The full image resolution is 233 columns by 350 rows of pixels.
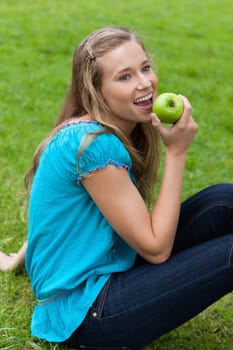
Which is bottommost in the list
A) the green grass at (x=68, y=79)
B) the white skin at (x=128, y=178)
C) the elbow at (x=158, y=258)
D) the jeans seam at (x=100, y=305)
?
the green grass at (x=68, y=79)

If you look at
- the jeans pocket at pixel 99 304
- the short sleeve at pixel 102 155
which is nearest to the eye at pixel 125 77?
the short sleeve at pixel 102 155

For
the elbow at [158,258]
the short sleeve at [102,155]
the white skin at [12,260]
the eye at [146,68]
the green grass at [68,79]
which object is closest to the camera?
the short sleeve at [102,155]

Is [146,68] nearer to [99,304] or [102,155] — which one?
[102,155]

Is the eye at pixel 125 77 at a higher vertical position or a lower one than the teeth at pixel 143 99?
higher

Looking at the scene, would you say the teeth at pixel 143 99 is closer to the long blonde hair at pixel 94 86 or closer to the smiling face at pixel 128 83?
the smiling face at pixel 128 83

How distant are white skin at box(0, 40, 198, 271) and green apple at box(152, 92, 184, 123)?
0.02 metres

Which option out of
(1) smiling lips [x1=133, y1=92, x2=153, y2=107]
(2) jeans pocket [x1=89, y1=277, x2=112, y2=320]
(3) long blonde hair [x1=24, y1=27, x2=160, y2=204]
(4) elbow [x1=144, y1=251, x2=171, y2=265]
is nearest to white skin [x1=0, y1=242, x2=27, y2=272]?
(3) long blonde hair [x1=24, y1=27, x2=160, y2=204]

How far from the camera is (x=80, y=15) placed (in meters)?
9.31

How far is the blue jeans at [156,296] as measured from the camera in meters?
2.47

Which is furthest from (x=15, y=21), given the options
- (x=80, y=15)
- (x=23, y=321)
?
(x=23, y=321)

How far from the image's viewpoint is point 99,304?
2.55 m

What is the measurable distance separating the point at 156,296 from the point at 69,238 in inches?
16.7

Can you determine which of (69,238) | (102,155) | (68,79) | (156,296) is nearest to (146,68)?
(102,155)

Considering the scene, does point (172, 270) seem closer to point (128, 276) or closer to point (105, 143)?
point (128, 276)
